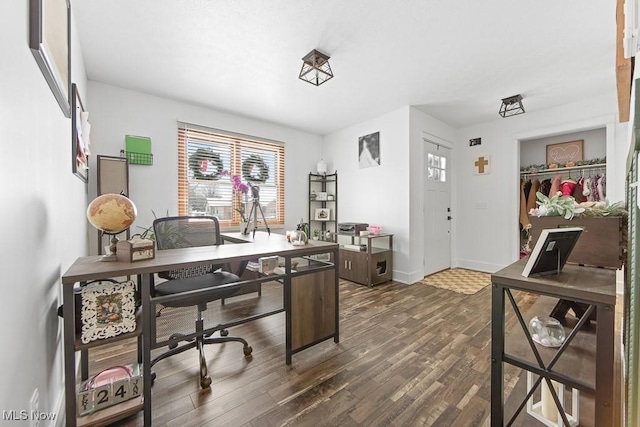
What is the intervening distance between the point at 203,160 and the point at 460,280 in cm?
420

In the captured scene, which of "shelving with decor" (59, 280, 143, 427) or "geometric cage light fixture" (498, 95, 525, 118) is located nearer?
"shelving with decor" (59, 280, 143, 427)

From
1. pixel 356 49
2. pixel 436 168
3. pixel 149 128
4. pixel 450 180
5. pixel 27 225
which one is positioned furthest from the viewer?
pixel 450 180

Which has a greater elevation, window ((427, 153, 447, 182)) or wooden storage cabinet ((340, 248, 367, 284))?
window ((427, 153, 447, 182))

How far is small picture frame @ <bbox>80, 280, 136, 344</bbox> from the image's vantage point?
1193 mm

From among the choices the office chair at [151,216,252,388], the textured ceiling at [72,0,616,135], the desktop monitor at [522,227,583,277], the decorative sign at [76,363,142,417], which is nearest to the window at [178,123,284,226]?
the textured ceiling at [72,0,616,135]

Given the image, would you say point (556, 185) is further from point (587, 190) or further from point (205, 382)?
point (205, 382)

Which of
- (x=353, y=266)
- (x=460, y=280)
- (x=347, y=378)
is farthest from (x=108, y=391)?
(x=460, y=280)

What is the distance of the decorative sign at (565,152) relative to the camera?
12.9ft

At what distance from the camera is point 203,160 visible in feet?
12.0


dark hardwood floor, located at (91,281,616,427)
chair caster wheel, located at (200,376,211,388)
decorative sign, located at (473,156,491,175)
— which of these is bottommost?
dark hardwood floor, located at (91,281,616,427)

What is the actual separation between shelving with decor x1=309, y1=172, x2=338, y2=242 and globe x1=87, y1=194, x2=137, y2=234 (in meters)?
3.53

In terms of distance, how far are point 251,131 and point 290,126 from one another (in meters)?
A: 0.75

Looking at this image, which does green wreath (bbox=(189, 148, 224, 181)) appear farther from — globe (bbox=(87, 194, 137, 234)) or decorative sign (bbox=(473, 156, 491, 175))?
decorative sign (bbox=(473, 156, 491, 175))

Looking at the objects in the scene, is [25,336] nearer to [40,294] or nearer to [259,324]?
[40,294]
